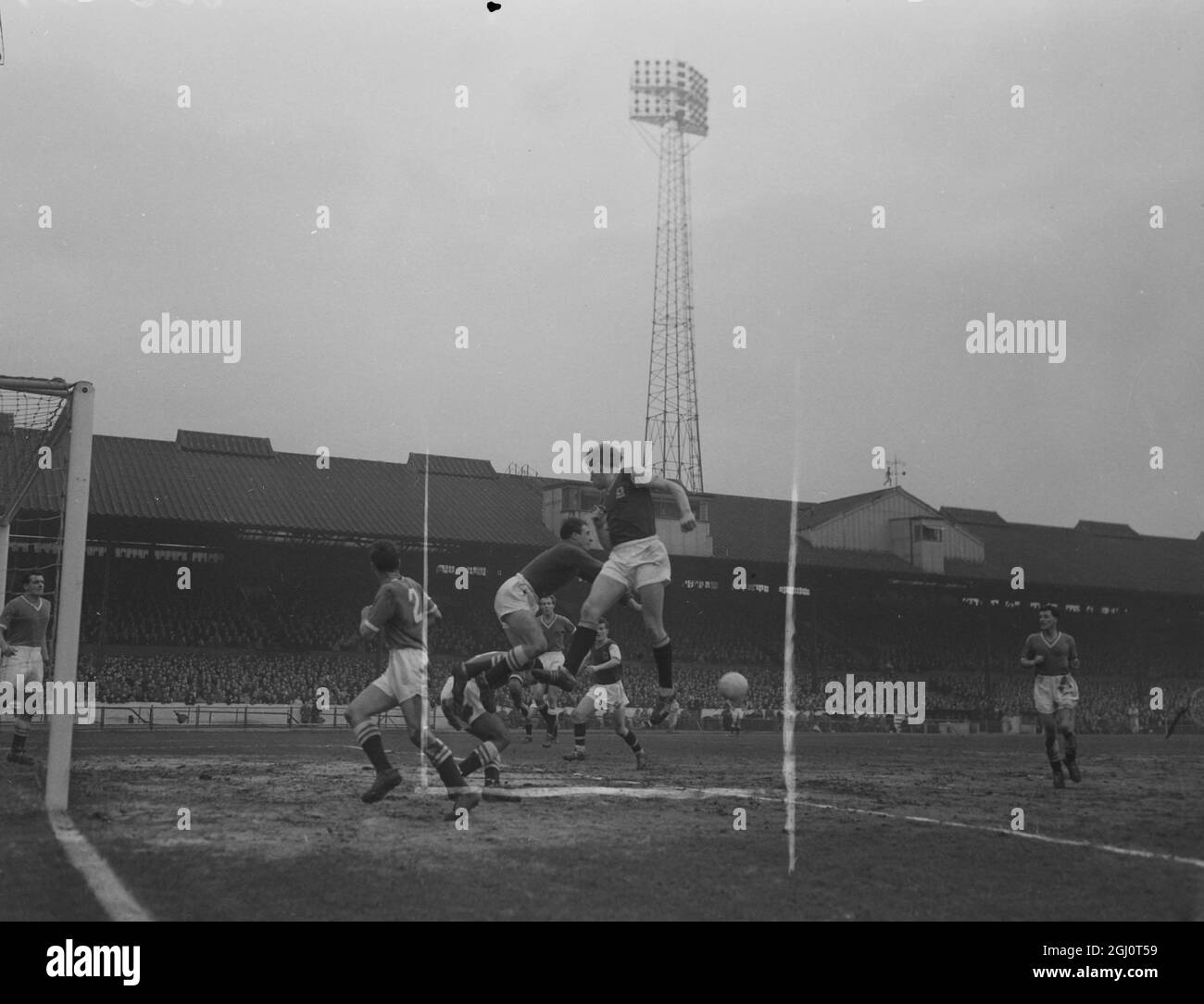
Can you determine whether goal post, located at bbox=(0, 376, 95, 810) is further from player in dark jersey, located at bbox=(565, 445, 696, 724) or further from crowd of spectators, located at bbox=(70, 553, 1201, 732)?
crowd of spectators, located at bbox=(70, 553, 1201, 732)

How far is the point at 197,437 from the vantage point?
1630 inches

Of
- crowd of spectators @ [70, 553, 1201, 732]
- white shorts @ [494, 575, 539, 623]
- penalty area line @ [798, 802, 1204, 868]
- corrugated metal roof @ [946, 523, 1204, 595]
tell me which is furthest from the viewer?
corrugated metal roof @ [946, 523, 1204, 595]

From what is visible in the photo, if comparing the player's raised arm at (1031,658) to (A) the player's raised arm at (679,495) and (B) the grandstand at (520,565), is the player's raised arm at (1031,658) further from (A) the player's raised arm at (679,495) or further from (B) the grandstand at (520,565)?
(B) the grandstand at (520,565)

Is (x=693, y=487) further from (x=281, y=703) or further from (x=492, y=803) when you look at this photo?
(x=492, y=803)

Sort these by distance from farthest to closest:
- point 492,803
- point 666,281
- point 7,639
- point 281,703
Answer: point 666,281, point 281,703, point 7,639, point 492,803

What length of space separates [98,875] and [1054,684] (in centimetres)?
1093

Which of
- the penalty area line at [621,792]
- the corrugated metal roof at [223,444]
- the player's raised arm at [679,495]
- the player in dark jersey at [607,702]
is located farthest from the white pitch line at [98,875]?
the corrugated metal roof at [223,444]

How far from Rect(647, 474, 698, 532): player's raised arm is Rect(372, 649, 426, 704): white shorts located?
2.42 m

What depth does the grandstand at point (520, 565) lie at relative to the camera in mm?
35219

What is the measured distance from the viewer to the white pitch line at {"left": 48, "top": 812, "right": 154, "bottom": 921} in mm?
4930

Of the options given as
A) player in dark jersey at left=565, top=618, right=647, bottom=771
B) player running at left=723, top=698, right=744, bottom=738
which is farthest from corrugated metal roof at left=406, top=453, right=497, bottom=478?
player in dark jersey at left=565, top=618, right=647, bottom=771

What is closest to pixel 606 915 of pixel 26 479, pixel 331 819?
pixel 331 819

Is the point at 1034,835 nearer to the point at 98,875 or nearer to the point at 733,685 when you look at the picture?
the point at 98,875

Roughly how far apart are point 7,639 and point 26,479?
101 inches
